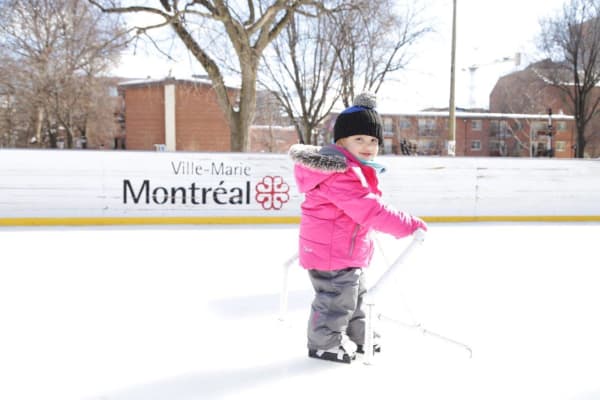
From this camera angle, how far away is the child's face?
2070mm

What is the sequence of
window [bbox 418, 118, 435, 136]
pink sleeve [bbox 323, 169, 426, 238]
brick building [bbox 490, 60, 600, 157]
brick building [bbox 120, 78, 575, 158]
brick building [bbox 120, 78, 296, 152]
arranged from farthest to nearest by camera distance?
window [bbox 418, 118, 435, 136] → brick building [bbox 120, 78, 296, 152] → brick building [bbox 120, 78, 575, 158] → brick building [bbox 490, 60, 600, 157] → pink sleeve [bbox 323, 169, 426, 238]

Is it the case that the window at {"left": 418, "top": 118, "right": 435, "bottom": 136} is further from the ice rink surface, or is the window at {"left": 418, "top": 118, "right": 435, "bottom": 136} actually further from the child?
the child

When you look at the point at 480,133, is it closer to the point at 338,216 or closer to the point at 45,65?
the point at 45,65

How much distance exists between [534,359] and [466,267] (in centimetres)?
227

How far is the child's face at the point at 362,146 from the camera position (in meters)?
2.07

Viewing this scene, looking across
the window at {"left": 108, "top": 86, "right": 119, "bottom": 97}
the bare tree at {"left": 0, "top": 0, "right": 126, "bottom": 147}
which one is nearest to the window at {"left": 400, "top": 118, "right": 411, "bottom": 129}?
the window at {"left": 108, "top": 86, "right": 119, "bottom": 97}

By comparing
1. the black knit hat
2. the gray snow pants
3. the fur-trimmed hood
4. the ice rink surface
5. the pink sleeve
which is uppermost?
the black knit hat

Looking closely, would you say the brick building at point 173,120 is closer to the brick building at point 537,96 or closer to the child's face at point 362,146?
the brick building at point 537,96

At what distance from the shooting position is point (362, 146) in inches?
81.5

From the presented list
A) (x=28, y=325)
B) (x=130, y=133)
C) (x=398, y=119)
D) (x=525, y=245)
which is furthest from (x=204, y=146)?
(x=28, y=325)

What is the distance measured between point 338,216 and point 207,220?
5972 mm

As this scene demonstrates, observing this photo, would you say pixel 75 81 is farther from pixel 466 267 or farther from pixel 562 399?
pixel 562 399

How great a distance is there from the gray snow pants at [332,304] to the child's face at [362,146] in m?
0.51

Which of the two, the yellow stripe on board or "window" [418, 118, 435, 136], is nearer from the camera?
the yellow stripe on board
